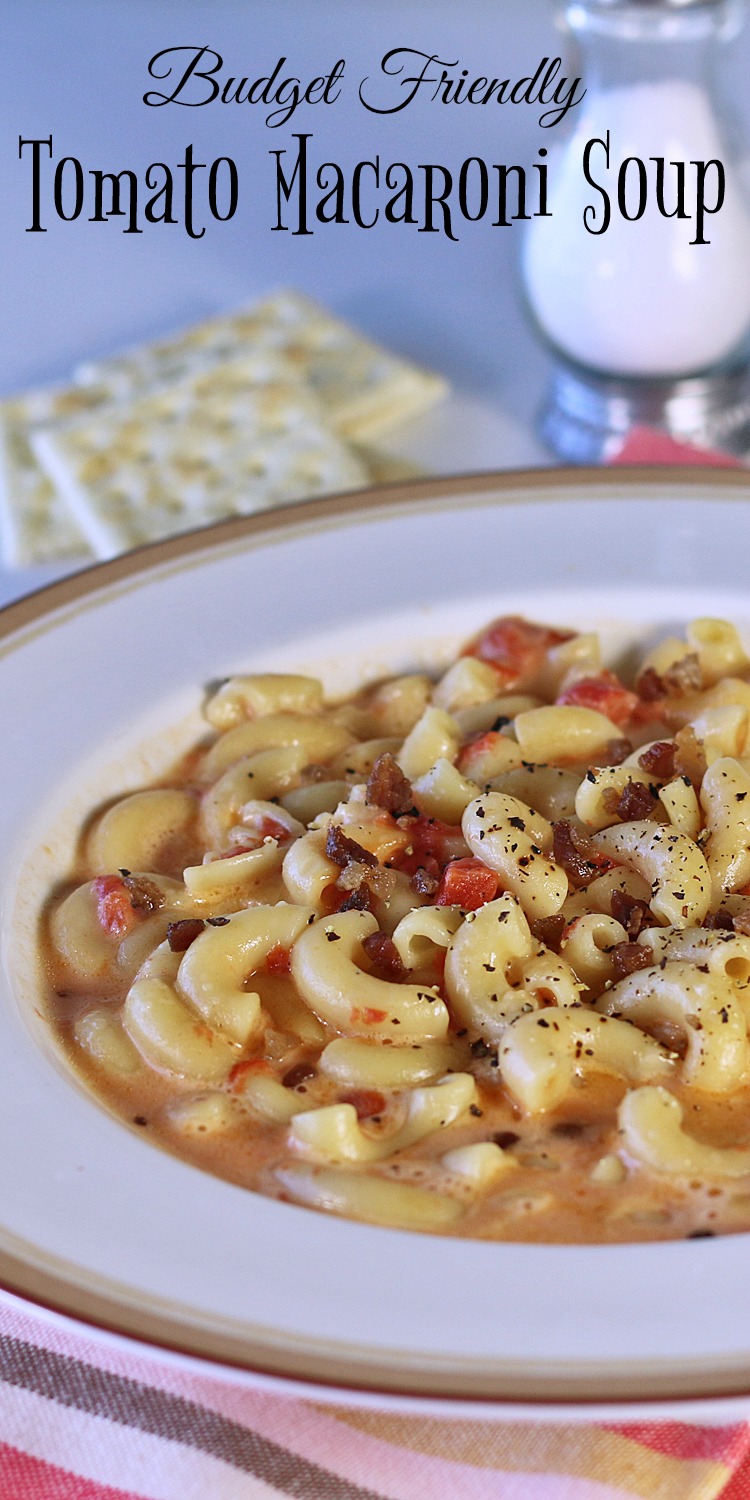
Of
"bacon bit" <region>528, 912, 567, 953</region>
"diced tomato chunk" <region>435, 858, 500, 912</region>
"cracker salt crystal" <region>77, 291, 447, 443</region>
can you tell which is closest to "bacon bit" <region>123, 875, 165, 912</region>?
"diced tomato chunk" <region>435, 858, 500, 912</region>

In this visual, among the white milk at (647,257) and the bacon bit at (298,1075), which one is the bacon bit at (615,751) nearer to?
the bacon bit at (298,1075)

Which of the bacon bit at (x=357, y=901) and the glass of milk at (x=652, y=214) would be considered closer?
the bacon bit at (x=357, y=901)

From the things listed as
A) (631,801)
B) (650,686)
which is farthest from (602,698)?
(631,801)

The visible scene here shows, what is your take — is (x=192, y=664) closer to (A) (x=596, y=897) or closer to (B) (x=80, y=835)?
(B) (x=80, y=835)

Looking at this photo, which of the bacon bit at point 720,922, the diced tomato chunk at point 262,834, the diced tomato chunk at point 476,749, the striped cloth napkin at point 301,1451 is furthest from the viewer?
the diced tomato chunk at point 476,749

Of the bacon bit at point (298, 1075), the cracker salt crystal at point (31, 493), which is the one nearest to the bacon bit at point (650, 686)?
the bacon bit at point (298, 1075)

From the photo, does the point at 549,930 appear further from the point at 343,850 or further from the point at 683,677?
the point at 683,677

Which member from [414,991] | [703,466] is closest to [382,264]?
[703,466]

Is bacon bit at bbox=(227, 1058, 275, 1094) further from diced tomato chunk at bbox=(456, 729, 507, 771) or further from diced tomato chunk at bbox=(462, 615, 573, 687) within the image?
diced tomato chunk at bbox=(462, 615, 573, 687)
